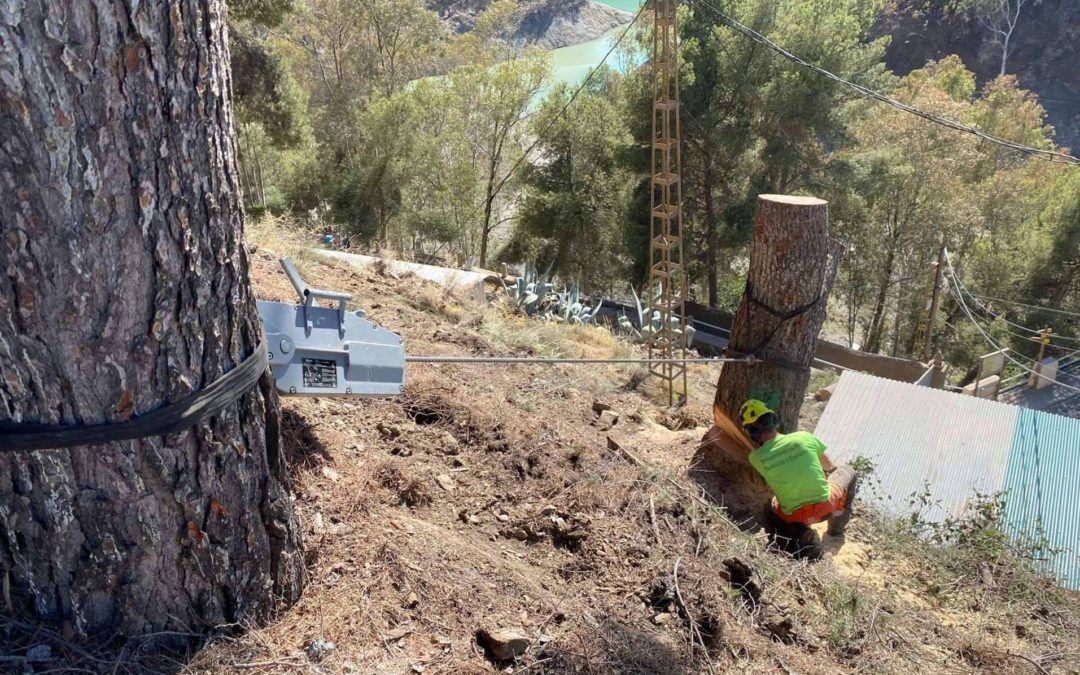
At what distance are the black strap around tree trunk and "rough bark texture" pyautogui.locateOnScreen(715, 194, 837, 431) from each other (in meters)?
3.74

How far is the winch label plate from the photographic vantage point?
8.49 ft

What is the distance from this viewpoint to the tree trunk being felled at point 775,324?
15.6 feet

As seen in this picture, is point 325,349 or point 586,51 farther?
point 586,51

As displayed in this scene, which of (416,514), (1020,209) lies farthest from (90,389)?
(1020,209)

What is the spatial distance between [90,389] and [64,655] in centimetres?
68

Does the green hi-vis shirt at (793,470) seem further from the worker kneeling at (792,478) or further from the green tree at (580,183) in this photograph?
the green tree at (580,183)

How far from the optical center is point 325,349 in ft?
8.58

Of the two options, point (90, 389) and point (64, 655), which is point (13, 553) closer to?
point (64, 655)

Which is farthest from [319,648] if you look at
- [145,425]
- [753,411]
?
[753,411]

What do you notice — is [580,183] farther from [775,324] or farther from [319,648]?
[319,648]

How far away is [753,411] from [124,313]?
151 inches

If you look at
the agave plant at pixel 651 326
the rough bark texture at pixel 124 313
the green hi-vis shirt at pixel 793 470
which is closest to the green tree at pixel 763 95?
the agave plant at pixel 651 326

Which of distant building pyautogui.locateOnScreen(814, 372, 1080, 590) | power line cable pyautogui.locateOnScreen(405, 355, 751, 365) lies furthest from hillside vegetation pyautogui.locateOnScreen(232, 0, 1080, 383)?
power line cable pyautogui.locateOnScreen(405, 355, 751, 365)

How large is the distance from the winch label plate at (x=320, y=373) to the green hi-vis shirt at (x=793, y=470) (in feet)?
9.32
